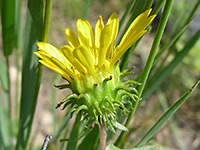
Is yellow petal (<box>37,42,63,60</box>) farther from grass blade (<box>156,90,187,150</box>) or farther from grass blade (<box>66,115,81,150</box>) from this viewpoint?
grass blade (<box>156,90,187,150</box>)

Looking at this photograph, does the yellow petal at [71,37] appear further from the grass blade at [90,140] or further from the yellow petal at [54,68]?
the grass blade at [90,140]

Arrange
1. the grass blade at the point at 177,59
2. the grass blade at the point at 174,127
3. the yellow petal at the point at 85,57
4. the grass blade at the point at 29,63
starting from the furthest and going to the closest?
the grass blade at the point at 174,127 → the grass blade at the point at 177,59 → the grass blade at the point at 29,63 → the yellow petal at the point at 85,57

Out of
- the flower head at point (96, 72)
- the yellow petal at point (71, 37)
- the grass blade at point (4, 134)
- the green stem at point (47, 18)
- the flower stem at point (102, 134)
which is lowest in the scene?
the grass blade at point (4, 134)

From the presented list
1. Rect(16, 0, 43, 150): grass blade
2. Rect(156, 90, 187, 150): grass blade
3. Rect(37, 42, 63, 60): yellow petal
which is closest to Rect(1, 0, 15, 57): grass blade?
Rect(16, 0, 43, 150): grass blade

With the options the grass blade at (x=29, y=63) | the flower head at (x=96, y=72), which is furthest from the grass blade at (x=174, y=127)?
the flower head at (x=96, y=72)

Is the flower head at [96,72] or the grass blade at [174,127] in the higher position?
the flower head at [96,72]

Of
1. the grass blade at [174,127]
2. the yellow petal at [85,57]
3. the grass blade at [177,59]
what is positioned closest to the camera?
the yellow petal at [85,57]

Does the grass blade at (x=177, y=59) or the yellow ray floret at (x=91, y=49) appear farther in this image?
the grass blade at (x=177, y=59)

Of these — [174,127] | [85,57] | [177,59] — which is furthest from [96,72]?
[174,127]
